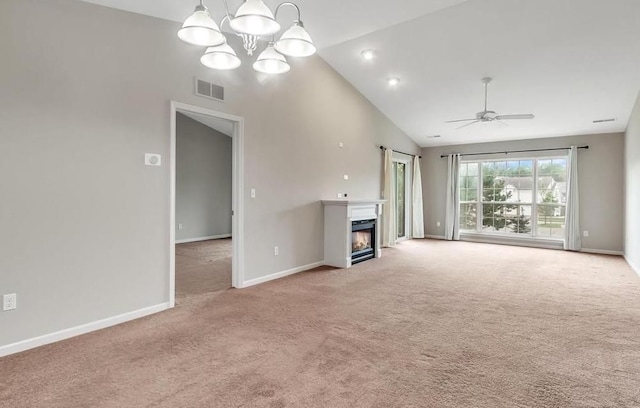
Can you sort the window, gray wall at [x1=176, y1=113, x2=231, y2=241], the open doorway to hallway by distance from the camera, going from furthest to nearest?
gray wall at [x1=176, y1=113, x2=231, y2=241], the open doorway to hallway, the window

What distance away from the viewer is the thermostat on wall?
3.34m

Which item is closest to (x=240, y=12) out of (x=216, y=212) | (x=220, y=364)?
(x=220, y=364)

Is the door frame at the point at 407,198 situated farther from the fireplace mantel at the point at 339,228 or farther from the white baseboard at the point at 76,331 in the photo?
the white baseboard at the point at 76,331

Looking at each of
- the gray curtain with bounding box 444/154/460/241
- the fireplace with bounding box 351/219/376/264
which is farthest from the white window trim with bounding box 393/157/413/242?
the fireplace with bounding box 351/219/376/264

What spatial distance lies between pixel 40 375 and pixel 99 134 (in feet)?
6.23

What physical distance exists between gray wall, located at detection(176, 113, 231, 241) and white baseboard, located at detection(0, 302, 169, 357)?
198 inches

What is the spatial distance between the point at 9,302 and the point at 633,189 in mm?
8191

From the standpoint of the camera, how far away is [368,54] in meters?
5.27

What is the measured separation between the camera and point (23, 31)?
2578 millimetres

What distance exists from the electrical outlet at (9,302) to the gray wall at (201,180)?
5.59 metres

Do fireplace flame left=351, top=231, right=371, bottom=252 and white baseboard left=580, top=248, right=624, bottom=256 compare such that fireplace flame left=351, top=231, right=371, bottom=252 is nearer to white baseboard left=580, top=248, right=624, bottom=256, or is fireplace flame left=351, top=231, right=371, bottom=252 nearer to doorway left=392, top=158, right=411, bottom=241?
doorway left=392, top=158, right=411, bottom=241

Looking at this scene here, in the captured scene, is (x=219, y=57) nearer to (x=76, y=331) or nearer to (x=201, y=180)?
(x=76, y=331)

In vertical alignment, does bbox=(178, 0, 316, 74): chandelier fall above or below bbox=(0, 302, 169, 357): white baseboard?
above

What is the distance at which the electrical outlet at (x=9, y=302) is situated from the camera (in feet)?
8.28
